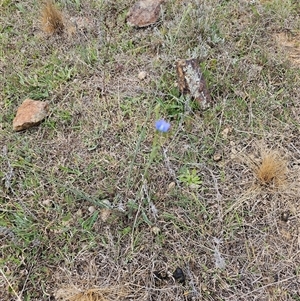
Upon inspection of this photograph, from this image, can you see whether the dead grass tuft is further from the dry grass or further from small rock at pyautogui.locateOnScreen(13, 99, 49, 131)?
small rock at pyautogui.locateOnScreen(13, 99, 49, 131)

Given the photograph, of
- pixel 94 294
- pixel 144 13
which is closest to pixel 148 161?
pixel 94 294

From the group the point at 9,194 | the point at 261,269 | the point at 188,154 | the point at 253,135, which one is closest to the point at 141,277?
the point at 261,269

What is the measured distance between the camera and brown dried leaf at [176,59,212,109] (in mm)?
1749

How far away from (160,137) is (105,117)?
0.31 m

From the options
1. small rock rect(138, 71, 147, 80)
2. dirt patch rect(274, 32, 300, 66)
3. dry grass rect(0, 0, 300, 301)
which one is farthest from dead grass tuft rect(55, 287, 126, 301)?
dirt patch rect(274, 32, 300, 66)

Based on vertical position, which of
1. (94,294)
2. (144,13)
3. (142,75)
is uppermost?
(144,13)

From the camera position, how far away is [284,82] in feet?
6.02

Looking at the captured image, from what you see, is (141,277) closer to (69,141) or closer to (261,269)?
(261,269)

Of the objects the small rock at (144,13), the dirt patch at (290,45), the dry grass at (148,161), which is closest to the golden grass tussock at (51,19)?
the dry grass at (148,161)

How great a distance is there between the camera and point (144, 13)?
6.93 ft

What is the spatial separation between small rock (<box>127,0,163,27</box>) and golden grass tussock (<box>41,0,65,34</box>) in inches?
15.2

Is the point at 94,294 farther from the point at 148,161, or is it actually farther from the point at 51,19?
the point at 51,19

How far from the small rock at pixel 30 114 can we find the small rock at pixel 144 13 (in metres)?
0.70

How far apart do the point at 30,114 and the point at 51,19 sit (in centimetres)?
63
